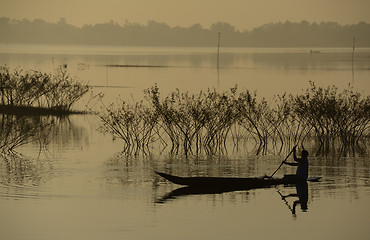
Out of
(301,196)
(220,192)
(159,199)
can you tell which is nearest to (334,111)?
(301,196)

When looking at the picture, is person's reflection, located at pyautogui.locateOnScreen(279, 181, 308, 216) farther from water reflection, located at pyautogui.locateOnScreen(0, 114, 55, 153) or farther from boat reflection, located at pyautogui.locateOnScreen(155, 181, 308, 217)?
water reflection, located at pyautogui.locateOnScreen(0, 114, 55, 153)

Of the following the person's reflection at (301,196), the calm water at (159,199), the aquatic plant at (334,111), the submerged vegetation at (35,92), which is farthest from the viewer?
the submerged vegetation at (35,92)

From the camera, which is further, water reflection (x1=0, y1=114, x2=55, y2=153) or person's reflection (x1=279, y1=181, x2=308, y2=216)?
water reflection (x1=0, y1=114, x2=55, y2=153)

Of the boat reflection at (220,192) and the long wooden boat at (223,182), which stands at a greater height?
the long wooden boat at (223,182)

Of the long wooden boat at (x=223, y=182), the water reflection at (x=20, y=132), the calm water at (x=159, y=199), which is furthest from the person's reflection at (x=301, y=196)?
the water reflection at (x=20, y=132)

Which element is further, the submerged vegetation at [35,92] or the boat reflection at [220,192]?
the submerged vegetation at [35,92]

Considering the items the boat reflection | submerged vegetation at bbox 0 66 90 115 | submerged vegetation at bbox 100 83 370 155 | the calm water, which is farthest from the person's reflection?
submerged vegetation at bbox 0 66 90 115

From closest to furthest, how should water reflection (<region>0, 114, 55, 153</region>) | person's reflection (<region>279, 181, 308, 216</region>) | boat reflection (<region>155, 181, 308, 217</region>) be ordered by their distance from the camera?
1. person's reflection (<region>279, 181, 308, 216</region>)
2. boat reflection (<region>155, 181, 308, 217</region>)
3. water reflection (<region>0, 114, 55, 153</region>)

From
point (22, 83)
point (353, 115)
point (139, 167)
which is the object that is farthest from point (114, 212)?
point (22, 83)

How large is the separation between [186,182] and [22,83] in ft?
80.1

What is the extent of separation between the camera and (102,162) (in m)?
36.6

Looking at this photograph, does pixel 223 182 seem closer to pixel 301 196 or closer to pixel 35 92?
pixel 301 196

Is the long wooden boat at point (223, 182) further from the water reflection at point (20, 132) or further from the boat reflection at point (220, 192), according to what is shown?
the water reflection at point (20, 132)

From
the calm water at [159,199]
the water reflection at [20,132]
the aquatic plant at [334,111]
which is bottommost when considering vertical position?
the calm water at [159,199]
